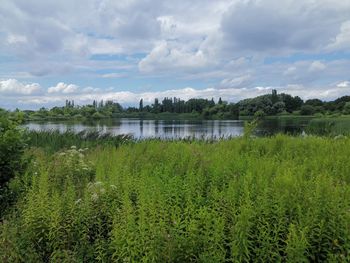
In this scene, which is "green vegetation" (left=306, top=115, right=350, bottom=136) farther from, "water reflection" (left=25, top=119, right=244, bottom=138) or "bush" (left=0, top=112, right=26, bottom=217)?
"bush" (left=0, top=112, right=26, bottom=217)

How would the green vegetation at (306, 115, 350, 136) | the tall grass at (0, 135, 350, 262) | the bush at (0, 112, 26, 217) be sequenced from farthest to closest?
1. the green vegetation at (306, 115, 350, 136)
2. the bush at (0, 112, 26, 217)
3. the tall grass at (0, 135, 350, 262)

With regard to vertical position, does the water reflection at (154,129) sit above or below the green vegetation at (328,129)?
below

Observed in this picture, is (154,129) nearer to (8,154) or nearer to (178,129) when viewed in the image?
(178,129)

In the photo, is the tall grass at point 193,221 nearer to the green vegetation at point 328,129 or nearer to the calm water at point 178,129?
the calm water at point 178,129

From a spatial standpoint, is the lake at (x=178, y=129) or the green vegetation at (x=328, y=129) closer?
the green vegetation at (x=328, y=129)

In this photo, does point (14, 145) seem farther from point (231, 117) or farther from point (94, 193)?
point (231, 117)

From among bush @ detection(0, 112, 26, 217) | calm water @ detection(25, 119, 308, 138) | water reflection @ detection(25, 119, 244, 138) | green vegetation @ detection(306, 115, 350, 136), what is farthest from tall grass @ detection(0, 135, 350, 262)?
green vegetation @ detection(306, 115, 350, 136)

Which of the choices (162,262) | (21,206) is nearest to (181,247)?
(162,262)

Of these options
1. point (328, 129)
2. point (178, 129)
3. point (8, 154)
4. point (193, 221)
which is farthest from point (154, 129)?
point (193, 221)

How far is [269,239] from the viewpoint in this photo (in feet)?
11.2

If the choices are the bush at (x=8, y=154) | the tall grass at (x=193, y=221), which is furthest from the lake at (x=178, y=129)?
the tall grass at (x=193, y=221)

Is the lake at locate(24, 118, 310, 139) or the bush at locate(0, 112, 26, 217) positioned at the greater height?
the bush at locate(0, 112, 26, 217)

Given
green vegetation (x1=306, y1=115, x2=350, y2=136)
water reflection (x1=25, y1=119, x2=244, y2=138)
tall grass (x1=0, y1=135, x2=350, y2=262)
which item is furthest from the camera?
water reflection (x1=25, y1=119, x2=244, y2=138)

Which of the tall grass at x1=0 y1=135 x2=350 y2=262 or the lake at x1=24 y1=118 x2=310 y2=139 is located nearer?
the tall grass at x1=0 y1=135 x2=350 y2=262
